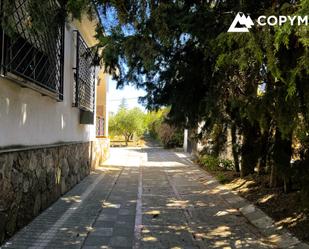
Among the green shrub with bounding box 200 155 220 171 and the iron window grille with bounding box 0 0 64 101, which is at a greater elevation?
the iron window grille with bounding box 0 0 64 101

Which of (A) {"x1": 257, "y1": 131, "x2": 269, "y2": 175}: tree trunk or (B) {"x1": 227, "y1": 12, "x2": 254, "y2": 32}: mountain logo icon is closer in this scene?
(B) {"x1": 227, "y1": 12, "x2": 254, "y2": 32}: mountain logo icon

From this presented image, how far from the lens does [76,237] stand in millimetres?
5734

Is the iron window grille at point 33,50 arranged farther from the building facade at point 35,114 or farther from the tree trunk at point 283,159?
the tree trunk at point 283,159

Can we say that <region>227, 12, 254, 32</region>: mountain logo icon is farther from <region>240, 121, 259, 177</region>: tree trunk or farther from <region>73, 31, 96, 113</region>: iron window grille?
<region>240, 121, 259, 177</region>: tree trunk

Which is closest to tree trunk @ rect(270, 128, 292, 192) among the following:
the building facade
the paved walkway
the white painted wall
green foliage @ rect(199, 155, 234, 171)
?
the paved walkway

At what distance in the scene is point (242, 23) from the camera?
172 inches

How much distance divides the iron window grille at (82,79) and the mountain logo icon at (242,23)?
4.79m

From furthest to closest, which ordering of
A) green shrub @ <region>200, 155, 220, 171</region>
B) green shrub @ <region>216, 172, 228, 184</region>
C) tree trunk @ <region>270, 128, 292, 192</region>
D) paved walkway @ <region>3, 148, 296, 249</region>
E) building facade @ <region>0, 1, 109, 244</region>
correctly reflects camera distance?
1. green shrub @ <region>200, 155, 220, 171</region>
2. green shrub @ <region>216, 172, 228, 184</region>
3. tree trunk @ <region>270, 128, 292, 192</region>
4. paved walkway @ <region>3, 148, 296, 249</region>
5. building facade @ <region>0, 1, 109, 244</region>

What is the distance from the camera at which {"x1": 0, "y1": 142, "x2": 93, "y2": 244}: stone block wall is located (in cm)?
550

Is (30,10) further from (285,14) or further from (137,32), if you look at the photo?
(285,14)

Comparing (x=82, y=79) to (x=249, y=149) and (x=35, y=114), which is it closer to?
(x=249, y=149)

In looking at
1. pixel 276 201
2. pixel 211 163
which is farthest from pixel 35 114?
pixel 211 163

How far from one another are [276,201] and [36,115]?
4734 millimetres

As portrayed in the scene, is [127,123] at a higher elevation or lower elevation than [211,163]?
higher
